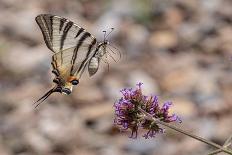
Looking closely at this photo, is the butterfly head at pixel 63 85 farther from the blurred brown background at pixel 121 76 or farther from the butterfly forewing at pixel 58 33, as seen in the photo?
the blurred brown background at pixel 121 76

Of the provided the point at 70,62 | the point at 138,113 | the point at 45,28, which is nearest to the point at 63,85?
the point at 70,62

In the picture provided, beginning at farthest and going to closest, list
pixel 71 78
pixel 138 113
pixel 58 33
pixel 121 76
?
pixel 121 76 < pixel 71 78 < pixel 58 33 < pixel 138 113

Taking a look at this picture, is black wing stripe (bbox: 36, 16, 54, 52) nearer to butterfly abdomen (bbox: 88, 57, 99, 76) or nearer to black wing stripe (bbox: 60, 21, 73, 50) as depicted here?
black wing stripe (bbox: 60, 21, 73, 50)

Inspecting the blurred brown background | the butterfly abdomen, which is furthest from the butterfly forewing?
the blurred brown background

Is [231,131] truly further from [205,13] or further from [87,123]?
[205,13]

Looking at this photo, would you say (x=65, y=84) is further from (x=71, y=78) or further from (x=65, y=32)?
(x=65, y=32)

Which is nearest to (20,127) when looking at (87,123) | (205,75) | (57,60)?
(87,123)
